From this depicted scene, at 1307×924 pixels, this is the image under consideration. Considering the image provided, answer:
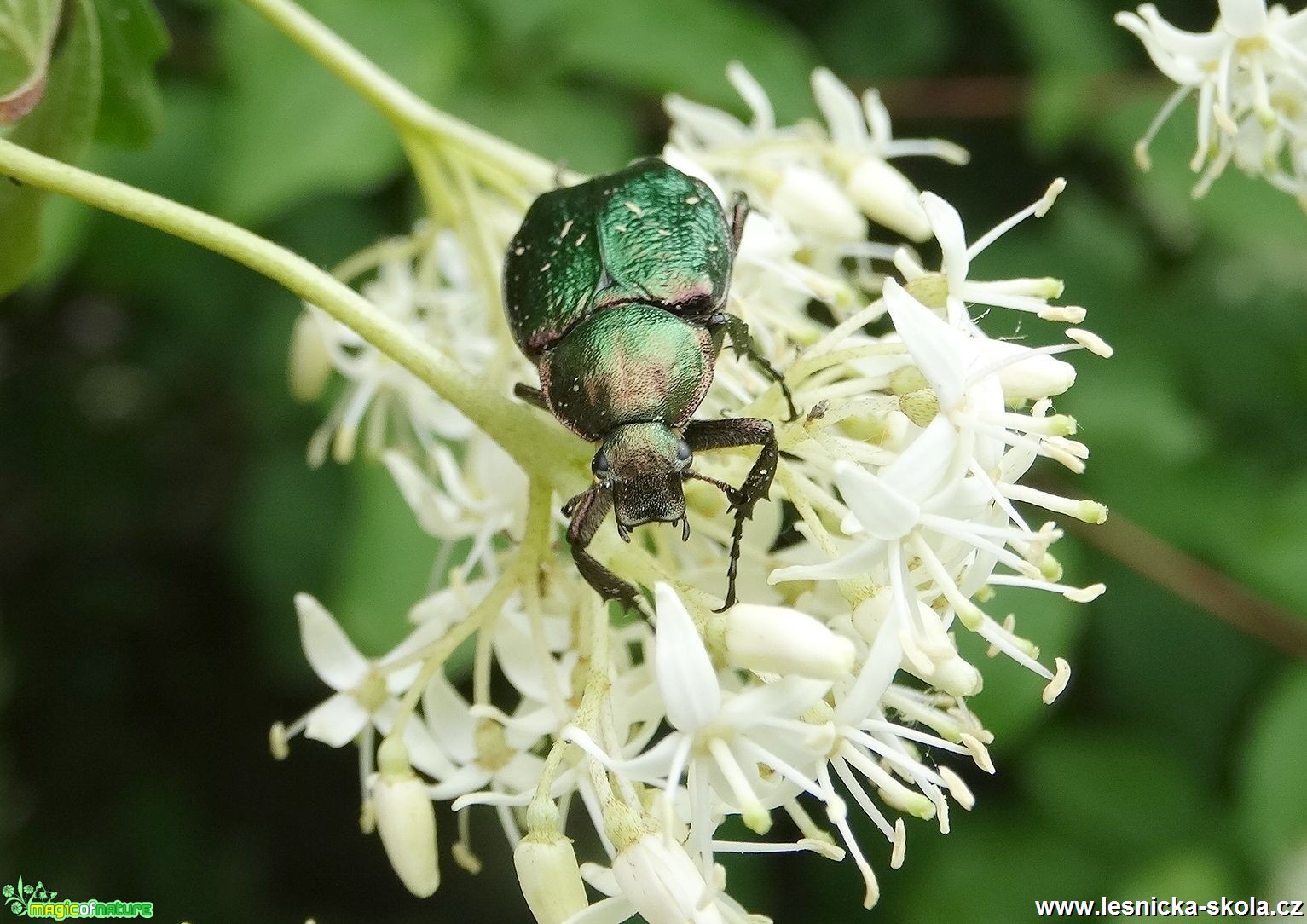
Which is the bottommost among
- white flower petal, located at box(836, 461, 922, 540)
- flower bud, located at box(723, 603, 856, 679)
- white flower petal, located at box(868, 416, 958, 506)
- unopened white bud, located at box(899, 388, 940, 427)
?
flower bud, located at box(723, 603, 856, 679)

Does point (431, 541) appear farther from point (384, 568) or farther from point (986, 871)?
point (986, 871)

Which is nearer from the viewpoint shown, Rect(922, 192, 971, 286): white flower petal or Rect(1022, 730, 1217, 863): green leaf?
Rect(922, 192, 971, 286): white flower petal

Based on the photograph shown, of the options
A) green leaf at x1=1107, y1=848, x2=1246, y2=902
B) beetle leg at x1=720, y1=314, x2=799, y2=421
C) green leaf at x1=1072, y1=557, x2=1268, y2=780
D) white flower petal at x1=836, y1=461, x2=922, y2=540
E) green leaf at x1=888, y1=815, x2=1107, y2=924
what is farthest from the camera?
green leaf at x1=1072, y1=557, x2=1268, y2=780

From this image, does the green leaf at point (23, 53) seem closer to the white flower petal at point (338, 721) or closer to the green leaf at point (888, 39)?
the white flower petal at point (338, 721)

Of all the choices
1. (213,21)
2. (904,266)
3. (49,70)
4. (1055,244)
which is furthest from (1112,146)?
(49,70)

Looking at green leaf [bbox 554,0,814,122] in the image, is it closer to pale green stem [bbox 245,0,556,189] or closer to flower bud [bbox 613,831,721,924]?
pale green stem [bbox 245,0,556,189]

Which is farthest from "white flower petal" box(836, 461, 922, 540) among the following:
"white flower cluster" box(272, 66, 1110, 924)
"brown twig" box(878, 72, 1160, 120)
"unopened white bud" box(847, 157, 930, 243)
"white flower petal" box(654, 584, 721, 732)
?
"brown twig" box(878, 72, 1160, 120)

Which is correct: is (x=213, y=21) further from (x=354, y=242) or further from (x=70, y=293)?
(x=70, y=293)
